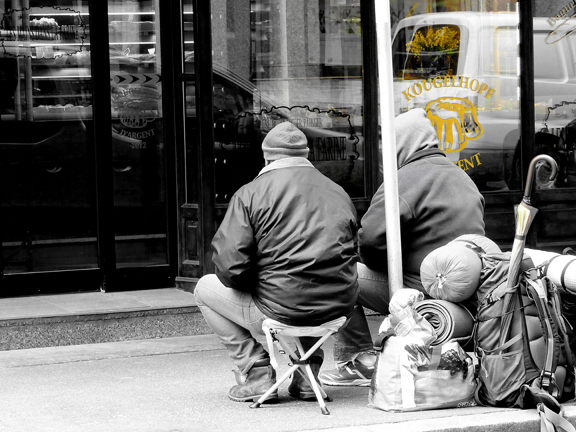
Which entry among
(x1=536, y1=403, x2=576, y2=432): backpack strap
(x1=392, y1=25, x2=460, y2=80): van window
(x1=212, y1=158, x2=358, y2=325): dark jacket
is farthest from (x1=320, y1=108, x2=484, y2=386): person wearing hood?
(x1=392, y1=25, x2=460, y2=80): van window

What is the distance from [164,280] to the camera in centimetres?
772

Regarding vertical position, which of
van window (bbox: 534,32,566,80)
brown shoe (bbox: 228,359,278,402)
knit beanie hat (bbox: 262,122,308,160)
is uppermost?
van window (bbox: 534,32,566,80)

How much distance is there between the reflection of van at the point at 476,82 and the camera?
789cm

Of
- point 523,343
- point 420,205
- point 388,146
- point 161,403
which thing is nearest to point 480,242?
point 420,205

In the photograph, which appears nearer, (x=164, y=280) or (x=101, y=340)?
(x=101, y=340)

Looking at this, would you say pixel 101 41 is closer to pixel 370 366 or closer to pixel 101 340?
pixel 101 340

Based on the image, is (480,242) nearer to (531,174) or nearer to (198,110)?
(531,174)

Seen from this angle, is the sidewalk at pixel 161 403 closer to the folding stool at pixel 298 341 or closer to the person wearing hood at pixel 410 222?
the folding stool at pixel 298 341

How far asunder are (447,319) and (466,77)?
3.73 m

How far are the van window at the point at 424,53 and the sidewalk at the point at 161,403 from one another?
9.05ft

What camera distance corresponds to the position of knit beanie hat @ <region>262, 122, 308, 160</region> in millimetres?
4859

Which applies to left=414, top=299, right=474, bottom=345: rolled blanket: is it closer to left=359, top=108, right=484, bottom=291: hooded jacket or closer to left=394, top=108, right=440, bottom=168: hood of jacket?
left=359, top=108, right=484, bottom=291: hooded jacket

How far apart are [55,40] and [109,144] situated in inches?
37.2

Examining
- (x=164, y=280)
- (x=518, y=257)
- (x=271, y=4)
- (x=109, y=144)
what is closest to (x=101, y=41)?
(x=109, y=144)
